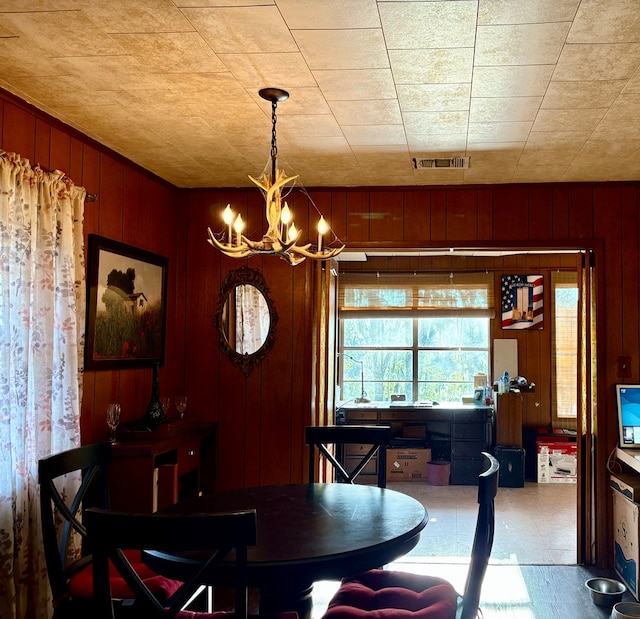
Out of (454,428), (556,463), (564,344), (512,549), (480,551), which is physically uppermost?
(564,344)

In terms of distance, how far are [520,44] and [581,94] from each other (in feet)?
2.14

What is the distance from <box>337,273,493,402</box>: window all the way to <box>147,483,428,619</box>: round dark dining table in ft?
15.7

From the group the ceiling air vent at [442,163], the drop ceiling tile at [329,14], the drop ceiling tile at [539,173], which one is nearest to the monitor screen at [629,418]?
the drop ceiling tile at [539,173]

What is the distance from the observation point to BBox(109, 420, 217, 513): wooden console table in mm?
3725

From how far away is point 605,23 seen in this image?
2.31 metres

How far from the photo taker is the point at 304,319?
4.81 m

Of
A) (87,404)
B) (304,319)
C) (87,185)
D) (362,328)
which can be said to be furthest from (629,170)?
(362,328)

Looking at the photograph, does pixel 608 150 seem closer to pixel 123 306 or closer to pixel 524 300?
pixel 123 306

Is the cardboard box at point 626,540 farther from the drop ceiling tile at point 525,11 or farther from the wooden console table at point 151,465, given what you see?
the drop ceiling tile at point 525,11

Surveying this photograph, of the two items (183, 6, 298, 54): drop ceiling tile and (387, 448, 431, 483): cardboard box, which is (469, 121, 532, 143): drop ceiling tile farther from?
(387, 448, 431, 483): cardboard box

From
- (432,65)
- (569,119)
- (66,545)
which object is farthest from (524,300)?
(66,545)

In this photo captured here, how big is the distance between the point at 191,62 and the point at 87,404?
79.2 inches

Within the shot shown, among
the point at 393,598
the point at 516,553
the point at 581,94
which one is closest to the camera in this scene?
the point at 393,598

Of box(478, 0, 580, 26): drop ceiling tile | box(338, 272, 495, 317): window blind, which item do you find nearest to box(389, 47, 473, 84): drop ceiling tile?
box(478, 0, 580, 26): drop ceiling tile
